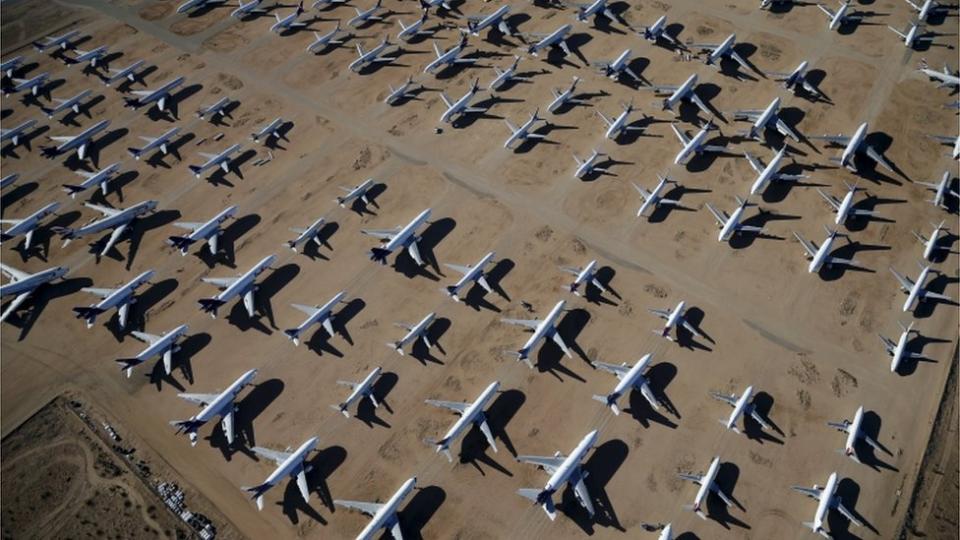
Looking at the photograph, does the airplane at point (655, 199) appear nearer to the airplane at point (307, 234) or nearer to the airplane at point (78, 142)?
the airplane at point (307, 234)

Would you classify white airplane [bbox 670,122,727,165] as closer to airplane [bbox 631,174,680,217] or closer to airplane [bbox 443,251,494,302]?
airplane [bbox 631,174,680,217]

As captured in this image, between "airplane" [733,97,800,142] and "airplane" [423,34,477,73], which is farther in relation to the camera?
"airplane" [423,34,477,73]

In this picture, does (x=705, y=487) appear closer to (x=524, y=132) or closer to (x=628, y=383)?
(x=628, y=383)

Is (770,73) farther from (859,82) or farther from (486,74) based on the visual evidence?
(486,74)

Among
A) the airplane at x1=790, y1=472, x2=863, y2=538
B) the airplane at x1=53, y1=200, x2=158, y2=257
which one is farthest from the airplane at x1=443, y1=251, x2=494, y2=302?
the airplane at x1=53, y1=200, x2=158, y2=257

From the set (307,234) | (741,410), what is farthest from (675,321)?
(307,234)

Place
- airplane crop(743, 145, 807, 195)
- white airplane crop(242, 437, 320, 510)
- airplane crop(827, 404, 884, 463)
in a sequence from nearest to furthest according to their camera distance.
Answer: white airplane crop(242, 437, 320, 510)
airplane crop(827, 404, 884, 463)
airplane crop(743, 145, 807, 195)

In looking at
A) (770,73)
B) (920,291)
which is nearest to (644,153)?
(770,73)
